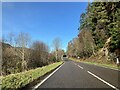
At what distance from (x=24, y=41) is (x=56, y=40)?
42.6 meters

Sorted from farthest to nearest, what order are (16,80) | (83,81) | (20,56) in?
(20,56) → (83,81) → (16,80)

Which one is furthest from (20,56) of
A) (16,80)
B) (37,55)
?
(16,80)

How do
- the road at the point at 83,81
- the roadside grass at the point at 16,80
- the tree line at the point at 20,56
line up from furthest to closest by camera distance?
the tree line at the point at 20,56
the road at the point at 83,81
the roadside grass at the point at 16,80

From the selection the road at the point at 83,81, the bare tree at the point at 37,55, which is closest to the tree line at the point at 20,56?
the bare tree at the point at 37,55

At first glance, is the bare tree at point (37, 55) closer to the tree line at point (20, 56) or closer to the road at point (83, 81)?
the tree line at point (20, 56)

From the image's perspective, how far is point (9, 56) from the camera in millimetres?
36906

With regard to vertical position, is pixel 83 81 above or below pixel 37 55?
below

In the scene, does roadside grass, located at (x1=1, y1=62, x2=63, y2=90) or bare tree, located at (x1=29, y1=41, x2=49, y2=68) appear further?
bare tree, located at (x1=29, y1=41, x2=49, y2=68)

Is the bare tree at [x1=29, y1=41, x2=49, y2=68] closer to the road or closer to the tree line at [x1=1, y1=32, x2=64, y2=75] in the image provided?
the tree line at [x1=1, y1=32, x2=64, y2=75]

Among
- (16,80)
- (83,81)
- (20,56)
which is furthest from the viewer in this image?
(20,56)

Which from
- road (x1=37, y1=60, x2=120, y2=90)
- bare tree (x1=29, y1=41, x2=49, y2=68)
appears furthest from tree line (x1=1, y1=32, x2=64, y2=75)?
road (x1=37, y1=60, x2=120, y2=90)

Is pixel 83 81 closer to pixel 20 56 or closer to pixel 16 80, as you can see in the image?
pixel 16 80

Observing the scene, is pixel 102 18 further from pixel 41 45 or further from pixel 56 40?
pixel 56 40

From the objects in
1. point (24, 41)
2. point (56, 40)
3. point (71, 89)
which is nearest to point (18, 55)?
point (24, 41)
